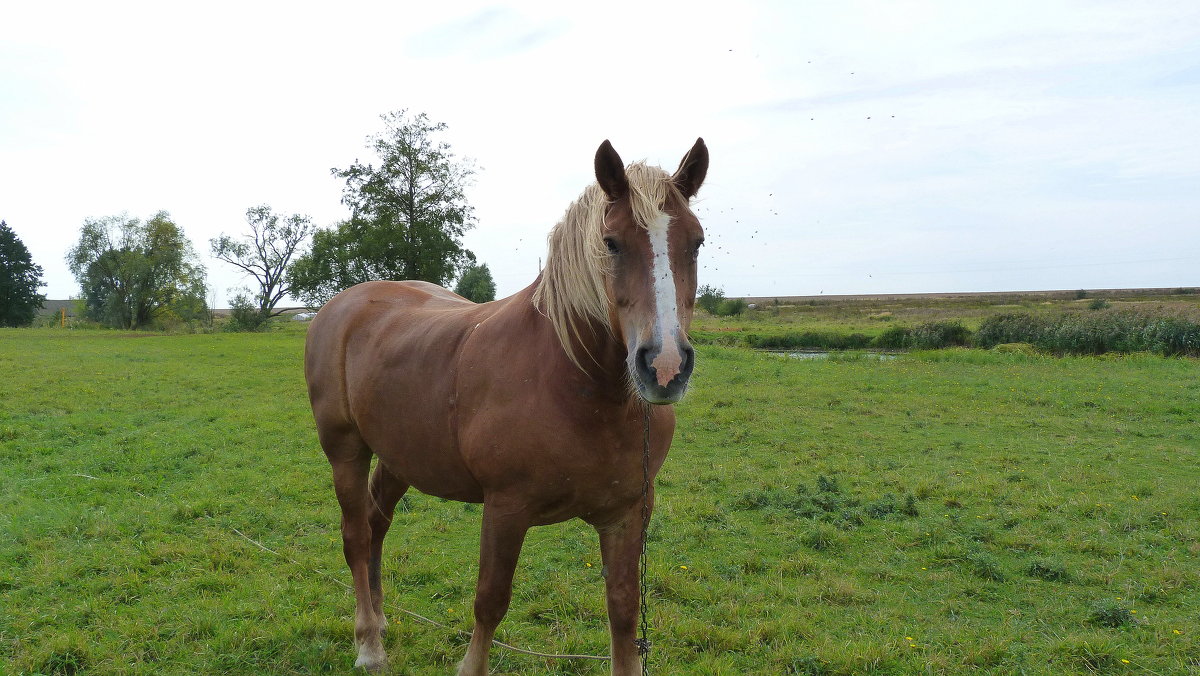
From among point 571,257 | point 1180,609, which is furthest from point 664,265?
point 1180,609

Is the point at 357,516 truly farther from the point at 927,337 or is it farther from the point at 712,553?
the point at 927,337

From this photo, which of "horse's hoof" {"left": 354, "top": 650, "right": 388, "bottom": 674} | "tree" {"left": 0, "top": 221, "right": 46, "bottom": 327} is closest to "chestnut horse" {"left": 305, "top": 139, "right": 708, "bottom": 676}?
"horse's hoof" {"left": 354, "top": 650, "right": 388, "bottom": 674}

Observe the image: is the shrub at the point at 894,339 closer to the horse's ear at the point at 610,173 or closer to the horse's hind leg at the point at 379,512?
the horse's hind leg at the point at 379,512

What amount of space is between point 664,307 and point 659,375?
0.75 feet

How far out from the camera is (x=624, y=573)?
9.17 feet

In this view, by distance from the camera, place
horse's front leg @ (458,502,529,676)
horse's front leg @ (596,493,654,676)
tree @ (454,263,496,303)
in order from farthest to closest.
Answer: tree @ (454,263,496,303) < horse's front leg @ (596,493,654,676) < horse's front leg @ (458,502,529,676)

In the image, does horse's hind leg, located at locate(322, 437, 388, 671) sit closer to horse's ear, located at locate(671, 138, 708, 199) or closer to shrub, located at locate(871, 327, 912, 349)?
horse's ear, located at locate(671, 138, 708, 199)

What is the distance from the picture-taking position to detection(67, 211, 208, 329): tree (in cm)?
5244

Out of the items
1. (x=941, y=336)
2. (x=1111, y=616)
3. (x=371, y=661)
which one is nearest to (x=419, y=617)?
(x=371, y=661)

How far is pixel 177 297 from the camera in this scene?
53969 mm

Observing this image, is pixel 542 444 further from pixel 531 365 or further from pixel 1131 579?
pixel 1131 579

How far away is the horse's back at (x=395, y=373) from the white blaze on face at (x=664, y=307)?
1.20 metres

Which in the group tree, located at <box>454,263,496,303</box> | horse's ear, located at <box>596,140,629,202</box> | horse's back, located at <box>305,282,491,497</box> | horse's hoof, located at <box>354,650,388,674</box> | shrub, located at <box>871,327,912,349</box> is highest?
tree, located at <box>454,263,496,303</box>

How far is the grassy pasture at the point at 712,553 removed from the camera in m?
3.74
